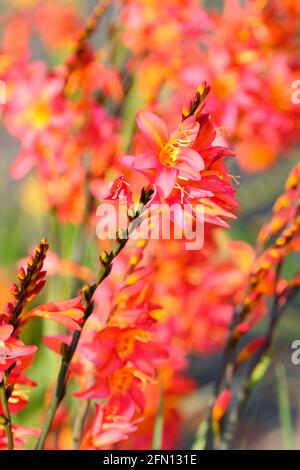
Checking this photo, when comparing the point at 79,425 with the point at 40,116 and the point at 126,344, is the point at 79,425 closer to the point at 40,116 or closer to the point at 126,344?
the point at 126,344

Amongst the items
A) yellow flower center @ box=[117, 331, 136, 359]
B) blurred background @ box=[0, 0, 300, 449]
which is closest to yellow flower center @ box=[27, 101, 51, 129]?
blurred background @ box=[0, 0, 300, 449]

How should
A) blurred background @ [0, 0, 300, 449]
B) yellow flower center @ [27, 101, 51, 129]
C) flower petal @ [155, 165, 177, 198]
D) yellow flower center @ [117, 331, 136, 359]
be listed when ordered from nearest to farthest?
flower petal @ [155, 165, 177, 198] → yellow flower center @ [117, 331, 136, 359] → yellow flower center @ [27, 101, 51, 129] → blurred background @ [0, 0, 300, 449]

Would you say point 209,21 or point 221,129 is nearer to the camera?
point 221,129

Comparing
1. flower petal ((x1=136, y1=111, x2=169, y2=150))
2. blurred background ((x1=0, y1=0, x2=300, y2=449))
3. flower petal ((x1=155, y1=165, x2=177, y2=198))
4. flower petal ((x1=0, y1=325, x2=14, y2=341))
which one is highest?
blurred background ((x1=0, y1=0, x2=300, y2=449))

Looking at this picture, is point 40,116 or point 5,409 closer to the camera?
point 5,409

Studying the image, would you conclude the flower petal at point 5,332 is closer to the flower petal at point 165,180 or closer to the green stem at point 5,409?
the green stem at point 5,409

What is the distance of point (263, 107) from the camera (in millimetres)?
1183

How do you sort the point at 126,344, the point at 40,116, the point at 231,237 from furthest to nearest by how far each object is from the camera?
the point at 231,237
the point at 40,116
the point at 126,344

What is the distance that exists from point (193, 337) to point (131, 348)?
1.49 ft

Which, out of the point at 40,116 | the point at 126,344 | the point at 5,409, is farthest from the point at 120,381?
the point at 40,116

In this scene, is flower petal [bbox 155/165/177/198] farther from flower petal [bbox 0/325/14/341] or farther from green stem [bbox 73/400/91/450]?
green stem [bbox 73/400/91/450]

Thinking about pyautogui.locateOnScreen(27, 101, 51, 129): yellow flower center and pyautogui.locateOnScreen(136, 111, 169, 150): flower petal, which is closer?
pyautogui.locateOnScreen(136, 111, 169, 150): flower petal
